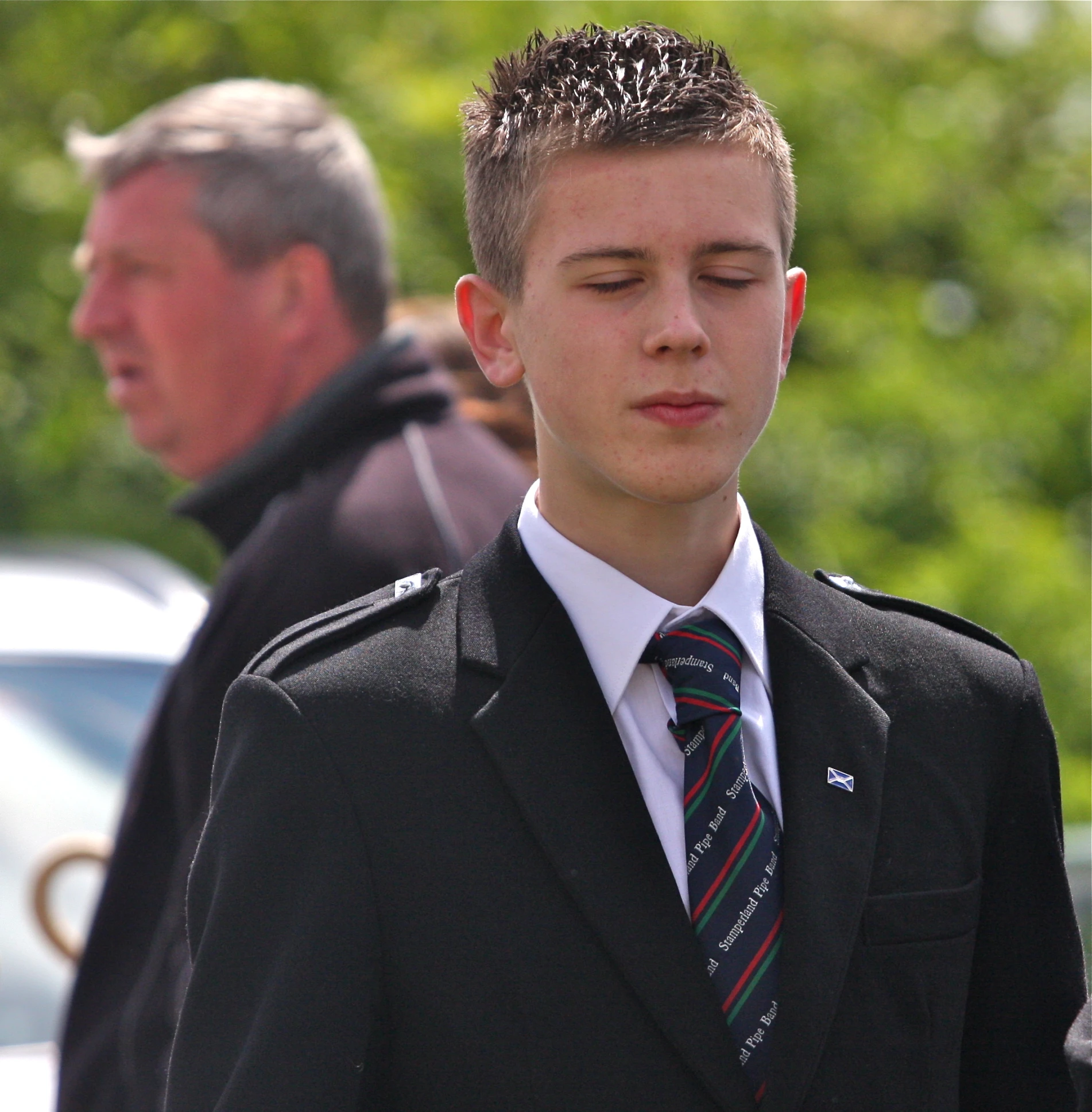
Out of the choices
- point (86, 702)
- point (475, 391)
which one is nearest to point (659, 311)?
point (86, 702)

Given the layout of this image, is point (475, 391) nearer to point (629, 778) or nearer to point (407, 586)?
point (407, 586)

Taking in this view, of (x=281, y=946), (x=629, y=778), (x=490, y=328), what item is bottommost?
(x=281, y=946)

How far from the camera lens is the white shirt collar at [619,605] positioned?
5.58 ft

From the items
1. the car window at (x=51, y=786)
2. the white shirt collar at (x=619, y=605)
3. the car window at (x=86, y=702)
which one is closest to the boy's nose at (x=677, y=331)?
the white shirt collar at (x=619, y=605)

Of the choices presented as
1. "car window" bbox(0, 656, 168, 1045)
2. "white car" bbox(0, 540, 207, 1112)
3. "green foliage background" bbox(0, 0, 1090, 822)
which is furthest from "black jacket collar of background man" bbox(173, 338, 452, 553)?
"green foliage background" bbox(0, 0, 1090, 822)

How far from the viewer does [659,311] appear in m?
1.60

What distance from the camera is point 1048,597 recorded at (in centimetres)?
691

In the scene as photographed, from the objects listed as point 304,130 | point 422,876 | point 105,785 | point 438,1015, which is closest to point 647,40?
point 422,876

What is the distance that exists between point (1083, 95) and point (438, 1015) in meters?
9.28

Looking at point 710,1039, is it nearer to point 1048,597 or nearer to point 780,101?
point 1048,597

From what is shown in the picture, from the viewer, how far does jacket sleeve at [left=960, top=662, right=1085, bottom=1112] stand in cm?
174

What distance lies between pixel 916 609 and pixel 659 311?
0.50 metres

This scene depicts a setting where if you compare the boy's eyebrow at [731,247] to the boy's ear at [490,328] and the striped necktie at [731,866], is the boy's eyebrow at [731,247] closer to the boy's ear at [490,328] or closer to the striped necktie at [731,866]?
the boy's ear at [490,328]

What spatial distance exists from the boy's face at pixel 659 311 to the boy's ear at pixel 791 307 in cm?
5
